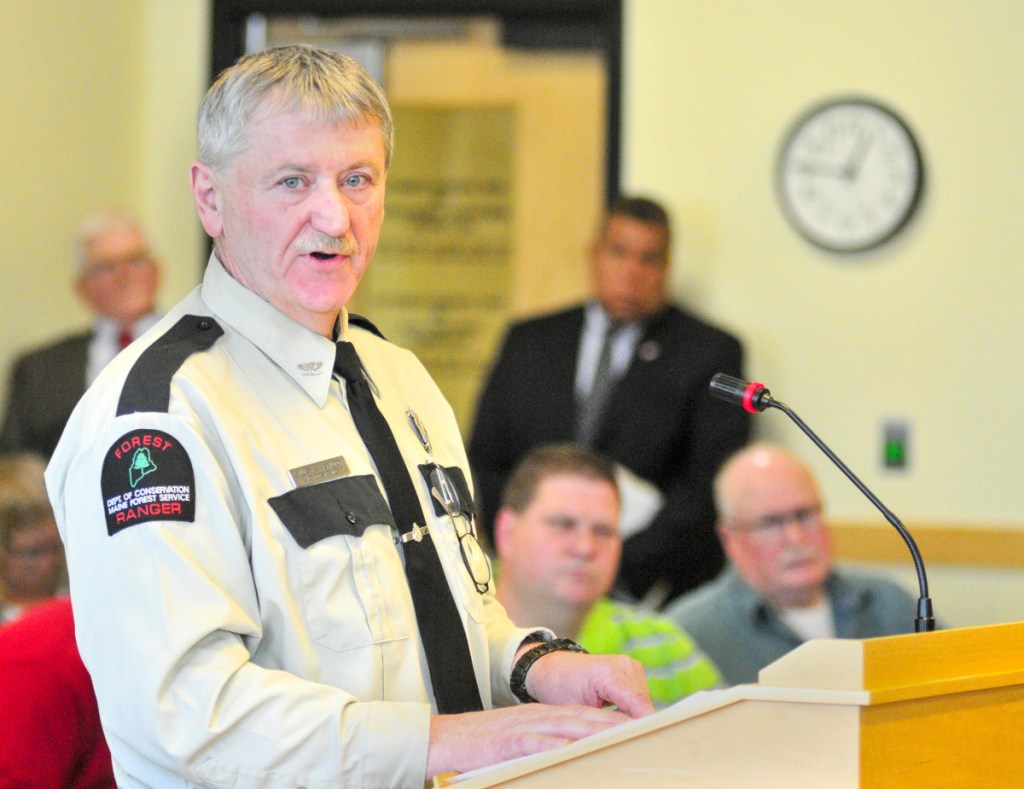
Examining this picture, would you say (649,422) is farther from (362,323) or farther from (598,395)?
(362,323)

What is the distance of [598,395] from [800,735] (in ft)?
8.79

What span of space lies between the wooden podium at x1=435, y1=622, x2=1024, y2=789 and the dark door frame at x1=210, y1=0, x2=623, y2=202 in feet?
10.5

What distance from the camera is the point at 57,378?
151 inches

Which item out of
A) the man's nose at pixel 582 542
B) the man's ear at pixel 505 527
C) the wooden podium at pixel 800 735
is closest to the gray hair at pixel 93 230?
the man's ear at pixel 505 527

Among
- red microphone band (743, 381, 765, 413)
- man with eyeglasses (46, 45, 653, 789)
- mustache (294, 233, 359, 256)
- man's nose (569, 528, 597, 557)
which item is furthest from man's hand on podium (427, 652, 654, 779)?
man's nose (569, 528, 597, 557)

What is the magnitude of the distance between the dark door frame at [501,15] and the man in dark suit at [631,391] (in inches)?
21.2

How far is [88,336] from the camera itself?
12.7 ft

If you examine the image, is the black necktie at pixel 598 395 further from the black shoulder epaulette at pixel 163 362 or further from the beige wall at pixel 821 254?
the black shoulder epaulette at pixel 163 362

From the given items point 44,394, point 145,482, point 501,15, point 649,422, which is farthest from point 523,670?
point 501,15

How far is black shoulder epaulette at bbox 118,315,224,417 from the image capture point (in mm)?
1297

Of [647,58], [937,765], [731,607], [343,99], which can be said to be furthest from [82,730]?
[647,58]

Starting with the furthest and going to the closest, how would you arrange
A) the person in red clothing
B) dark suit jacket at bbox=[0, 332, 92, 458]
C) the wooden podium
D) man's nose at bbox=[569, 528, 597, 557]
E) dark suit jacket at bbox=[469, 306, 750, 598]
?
dark suit jacket at bbox=[0, 332, 92, 458]
dark suit jacket at bbox=[469, 306, 750, 598]
man's nose at bbox=[569, 528, 597, 557]
the person in red clothing
the wooden podium

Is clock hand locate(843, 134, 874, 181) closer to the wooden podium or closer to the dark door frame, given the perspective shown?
the dark door frame

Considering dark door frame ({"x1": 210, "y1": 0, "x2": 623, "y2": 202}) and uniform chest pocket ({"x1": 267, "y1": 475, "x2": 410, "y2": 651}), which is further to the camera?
dark door frame ({"x1": 210, "y1": 0, "x2": 623, "y2": 202})
